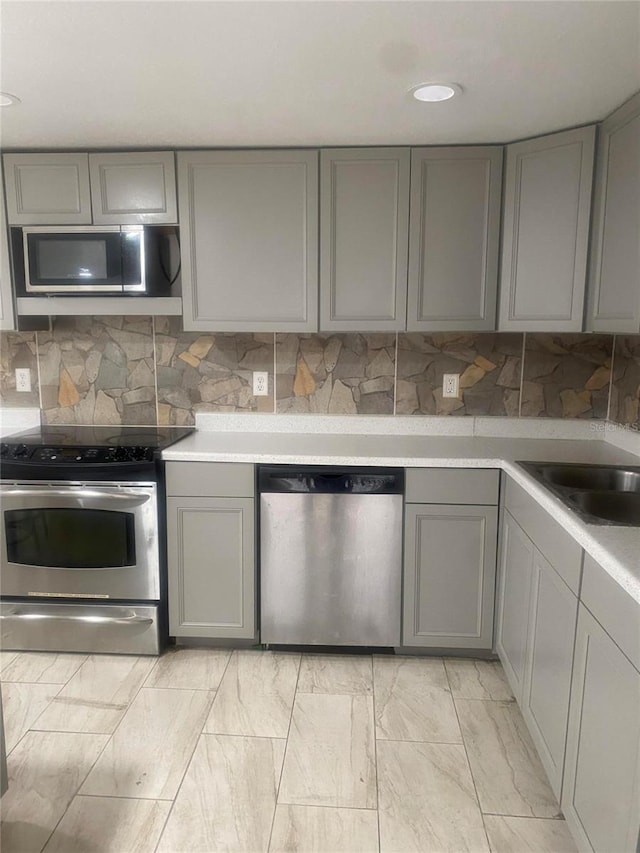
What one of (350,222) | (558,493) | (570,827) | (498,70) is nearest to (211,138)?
(350,222)

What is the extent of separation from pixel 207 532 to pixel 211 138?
1.68 meters

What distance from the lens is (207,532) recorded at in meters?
2.59

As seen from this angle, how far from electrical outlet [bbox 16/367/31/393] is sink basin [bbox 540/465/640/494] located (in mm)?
2576

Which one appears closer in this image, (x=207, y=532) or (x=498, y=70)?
(x=498, y=70)

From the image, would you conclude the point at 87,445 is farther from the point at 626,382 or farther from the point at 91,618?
the point at 626,382

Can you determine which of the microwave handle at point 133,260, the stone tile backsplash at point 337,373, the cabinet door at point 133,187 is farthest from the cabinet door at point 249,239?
the stone tile backsplash at point 337,373

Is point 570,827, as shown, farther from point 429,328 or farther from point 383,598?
point 429,328

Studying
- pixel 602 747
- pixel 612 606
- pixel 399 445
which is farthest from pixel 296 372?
pixel 602 747

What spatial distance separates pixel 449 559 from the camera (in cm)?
253

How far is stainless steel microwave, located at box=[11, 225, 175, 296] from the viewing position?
2.63 meters

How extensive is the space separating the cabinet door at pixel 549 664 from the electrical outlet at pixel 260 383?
157cm

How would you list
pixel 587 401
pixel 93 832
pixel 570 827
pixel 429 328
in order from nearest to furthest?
pixel 570 827 < pixel 93 832 < pixel 429 328 < pixel 587 401

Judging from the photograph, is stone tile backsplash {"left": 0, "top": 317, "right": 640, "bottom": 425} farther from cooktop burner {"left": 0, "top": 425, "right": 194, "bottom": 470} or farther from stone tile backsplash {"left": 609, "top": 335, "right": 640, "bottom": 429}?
cooktop burner {"left": 0, "top": 425, "right": 194, "bottom": 470}

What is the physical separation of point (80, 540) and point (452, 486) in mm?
1632
